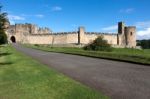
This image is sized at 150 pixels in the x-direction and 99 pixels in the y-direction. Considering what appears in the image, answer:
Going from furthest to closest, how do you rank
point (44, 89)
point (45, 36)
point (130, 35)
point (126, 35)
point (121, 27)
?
point (126, 35) → point (121, 27) → point (130, 35) → point (45, 36) → point (44, 89)

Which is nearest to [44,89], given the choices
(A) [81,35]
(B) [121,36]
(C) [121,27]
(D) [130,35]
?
(A) [81,35]

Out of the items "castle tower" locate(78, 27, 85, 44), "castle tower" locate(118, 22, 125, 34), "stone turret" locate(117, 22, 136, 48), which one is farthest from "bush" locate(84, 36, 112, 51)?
"castle tower" locate(118, 22, 125, 34)

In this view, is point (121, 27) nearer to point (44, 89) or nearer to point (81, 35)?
point (81, 35)

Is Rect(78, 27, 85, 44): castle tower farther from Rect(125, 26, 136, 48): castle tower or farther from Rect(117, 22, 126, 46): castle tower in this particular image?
Rect(125, 26, 136, 48): castle tower

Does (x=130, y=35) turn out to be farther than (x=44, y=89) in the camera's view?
Yes

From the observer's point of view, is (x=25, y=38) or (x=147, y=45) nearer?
(x=25, y=38)

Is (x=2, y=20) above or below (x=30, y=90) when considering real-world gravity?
above

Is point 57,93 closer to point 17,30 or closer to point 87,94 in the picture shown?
point 87,94

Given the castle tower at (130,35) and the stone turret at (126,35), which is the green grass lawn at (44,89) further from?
the castle tower at (130,35)

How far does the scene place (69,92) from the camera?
8.78 metres

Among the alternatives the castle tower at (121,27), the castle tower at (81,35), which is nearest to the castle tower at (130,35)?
the castle tower at (121,27)

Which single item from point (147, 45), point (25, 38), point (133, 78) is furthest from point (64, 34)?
point (133, 78)

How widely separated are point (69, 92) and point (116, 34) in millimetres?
87061

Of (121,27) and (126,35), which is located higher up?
(121,27)
